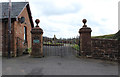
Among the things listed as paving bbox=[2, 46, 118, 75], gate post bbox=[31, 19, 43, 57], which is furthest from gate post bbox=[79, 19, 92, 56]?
gate post bbox=[31, 19, 43, 57]

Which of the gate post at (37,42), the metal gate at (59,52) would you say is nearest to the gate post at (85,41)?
the metal gate at (59,52)

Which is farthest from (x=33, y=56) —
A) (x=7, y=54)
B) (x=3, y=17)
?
(x=3, y=17)

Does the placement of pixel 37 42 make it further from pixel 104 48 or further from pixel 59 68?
pixel 104 48

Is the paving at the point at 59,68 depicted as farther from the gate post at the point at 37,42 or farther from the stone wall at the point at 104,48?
the gate post at the point at 37,42

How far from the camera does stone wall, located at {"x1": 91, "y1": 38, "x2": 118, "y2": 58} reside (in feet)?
21.1

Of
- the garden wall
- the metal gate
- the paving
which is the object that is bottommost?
the paving

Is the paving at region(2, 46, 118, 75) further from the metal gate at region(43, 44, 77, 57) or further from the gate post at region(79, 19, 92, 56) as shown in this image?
the metal gate at region(43, 44, 77, 57)

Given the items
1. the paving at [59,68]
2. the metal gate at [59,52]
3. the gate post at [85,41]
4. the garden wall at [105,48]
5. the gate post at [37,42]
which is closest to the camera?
the paving at [59,68]

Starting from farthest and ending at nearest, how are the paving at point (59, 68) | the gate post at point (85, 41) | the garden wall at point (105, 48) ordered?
1. the gate post at point (85, 41)
2. the garden wall at point (105, 48)
3. the paving at point (59, 68)

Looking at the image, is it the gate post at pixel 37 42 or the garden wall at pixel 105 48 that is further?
the gate post at pixel 37 42

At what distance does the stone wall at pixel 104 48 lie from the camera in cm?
643

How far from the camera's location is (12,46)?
7.91 m

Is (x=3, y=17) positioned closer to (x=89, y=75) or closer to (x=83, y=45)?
(x=83, y=45)

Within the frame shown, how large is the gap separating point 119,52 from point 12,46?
965 cm
